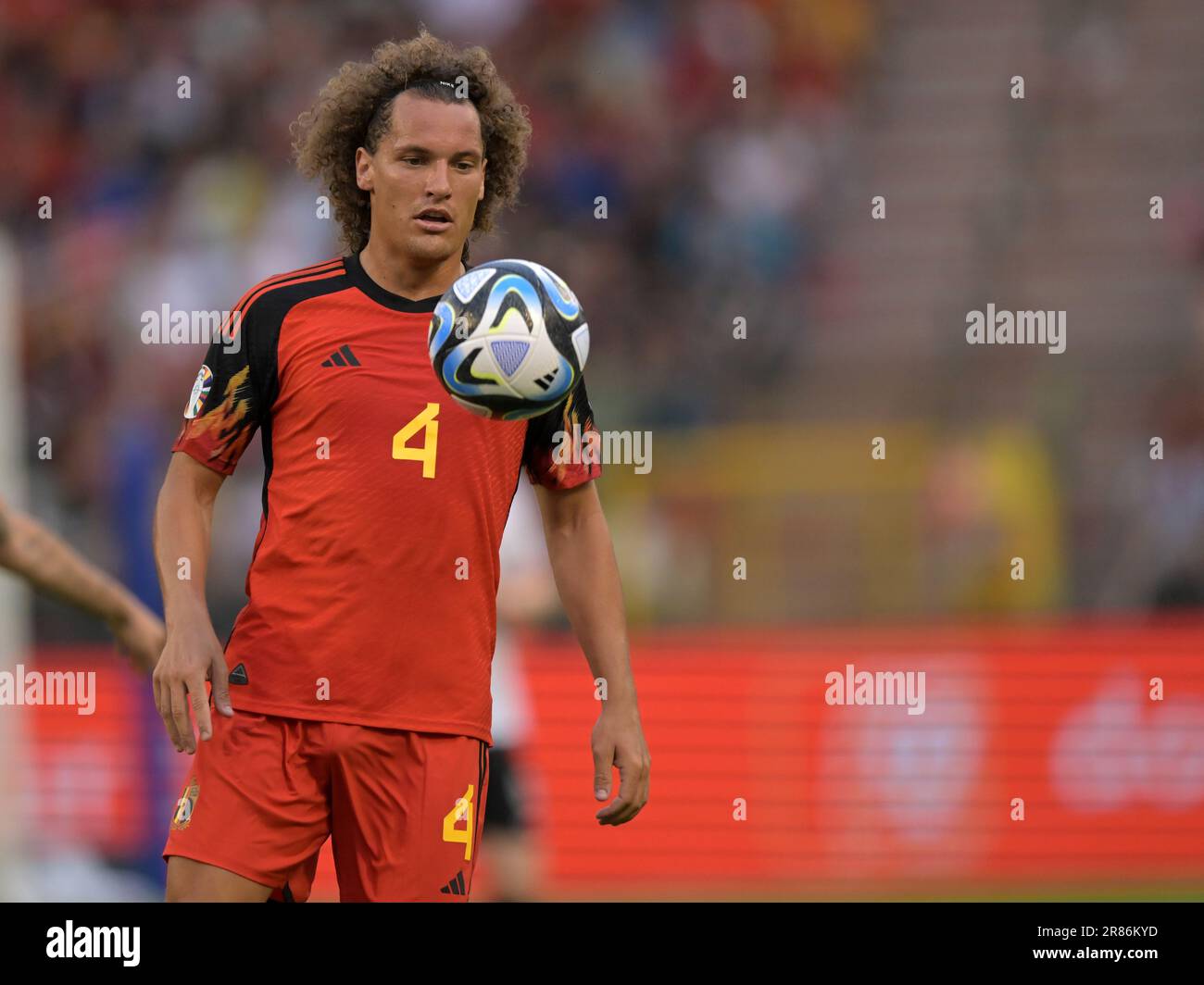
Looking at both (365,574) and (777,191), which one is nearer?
(365,574)

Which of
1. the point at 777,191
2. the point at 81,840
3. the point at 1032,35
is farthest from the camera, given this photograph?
the point at 1032,35

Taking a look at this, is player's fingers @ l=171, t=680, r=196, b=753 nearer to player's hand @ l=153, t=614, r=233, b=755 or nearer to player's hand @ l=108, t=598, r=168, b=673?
player's hand @ l=153, t=614, r=233, b=755

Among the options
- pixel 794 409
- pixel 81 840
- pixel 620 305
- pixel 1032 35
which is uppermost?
pixel 1032 35

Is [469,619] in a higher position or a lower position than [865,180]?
lower

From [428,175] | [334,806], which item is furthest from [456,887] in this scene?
[428,175]

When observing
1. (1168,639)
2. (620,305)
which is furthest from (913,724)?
(620,305)

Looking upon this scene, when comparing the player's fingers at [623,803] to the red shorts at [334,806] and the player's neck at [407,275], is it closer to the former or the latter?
the red shorts at [334,806]

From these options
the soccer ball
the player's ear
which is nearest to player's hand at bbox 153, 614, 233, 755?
the soccer ball

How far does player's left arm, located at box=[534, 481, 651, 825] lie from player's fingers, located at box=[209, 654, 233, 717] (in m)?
0.88

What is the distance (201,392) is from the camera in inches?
181

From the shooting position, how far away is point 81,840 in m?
10.5

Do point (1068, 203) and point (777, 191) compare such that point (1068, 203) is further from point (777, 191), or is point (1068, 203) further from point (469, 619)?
point (469, 619)

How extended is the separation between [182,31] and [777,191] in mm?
5059

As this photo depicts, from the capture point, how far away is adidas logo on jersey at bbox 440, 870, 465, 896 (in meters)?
4.43
